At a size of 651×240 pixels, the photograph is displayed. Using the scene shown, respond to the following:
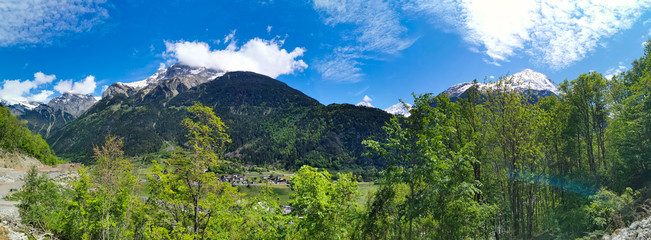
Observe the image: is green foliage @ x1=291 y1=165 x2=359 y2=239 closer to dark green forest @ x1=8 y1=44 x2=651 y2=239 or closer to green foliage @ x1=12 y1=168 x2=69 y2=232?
dark green forest @ x1=8 y1=44 x2=651 y2=239

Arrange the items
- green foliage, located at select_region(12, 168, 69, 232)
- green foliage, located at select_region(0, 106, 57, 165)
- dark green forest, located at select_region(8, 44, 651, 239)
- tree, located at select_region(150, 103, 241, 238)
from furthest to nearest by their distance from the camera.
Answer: green foliage, located at select_region(0, 106, 57, 165) → green foliage, located at select_region(12, 168, 69, 232) → tree, located at select_region(150, 103, 241, 238) → dark green forest, located at select_region(8, 44, 651, 239)

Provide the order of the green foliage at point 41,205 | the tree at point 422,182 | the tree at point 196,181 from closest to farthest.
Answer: the tree at point 422,182 → the tree at point 196,181 → the green foliage at point 41,205

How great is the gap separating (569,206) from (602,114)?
9365 mm

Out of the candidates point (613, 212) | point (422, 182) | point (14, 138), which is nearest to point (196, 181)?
point (422, 182)

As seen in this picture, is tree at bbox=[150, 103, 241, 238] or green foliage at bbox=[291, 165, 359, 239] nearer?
green foliage at bbox=[291, 165, 359, 239]

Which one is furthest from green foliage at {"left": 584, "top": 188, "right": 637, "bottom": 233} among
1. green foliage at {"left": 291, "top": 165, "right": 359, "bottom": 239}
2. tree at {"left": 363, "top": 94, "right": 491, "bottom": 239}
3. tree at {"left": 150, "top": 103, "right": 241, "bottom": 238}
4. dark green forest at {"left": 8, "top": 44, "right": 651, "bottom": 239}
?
tree at {"left": 150, "top": 103, "right": 241, "bottom": 238}

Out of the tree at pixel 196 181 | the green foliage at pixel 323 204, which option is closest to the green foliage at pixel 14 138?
the tree at pixel 196 181

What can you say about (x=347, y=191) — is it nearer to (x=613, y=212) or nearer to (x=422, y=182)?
(x=422, y=182)

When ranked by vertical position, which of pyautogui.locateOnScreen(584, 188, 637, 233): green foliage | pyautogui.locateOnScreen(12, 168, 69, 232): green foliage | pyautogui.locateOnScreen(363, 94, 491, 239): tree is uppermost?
pyautogui.locateOnScreen(363, 94, 491, 239): tree

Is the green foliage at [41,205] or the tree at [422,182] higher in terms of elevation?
the tree at [422,182]

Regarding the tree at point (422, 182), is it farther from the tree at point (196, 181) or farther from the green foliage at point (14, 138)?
the green foliage at point (14, 138)

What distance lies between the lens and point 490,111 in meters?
17.3

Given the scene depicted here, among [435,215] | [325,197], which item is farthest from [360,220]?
[435,215]

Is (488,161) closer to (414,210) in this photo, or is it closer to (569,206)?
(414,210)
